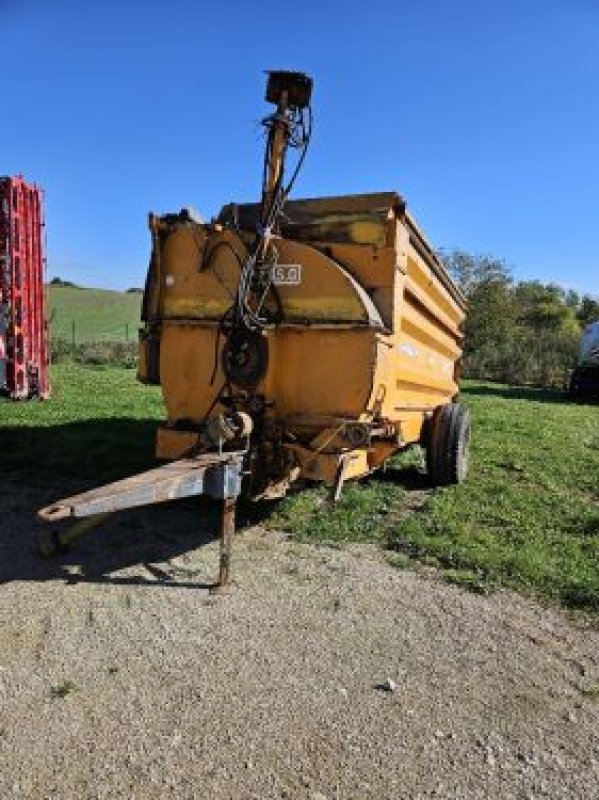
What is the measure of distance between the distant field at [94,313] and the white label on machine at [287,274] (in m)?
28.0

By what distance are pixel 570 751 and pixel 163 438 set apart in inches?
133

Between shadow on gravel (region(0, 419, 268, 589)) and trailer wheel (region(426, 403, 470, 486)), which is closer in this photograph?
shadow on gravel (region(0, 419, 268, 589))

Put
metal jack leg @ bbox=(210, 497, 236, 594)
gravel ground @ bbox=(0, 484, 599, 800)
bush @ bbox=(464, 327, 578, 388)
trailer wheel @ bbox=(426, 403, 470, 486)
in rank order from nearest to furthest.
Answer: gravel ground @ bbox=(0, 484, 599, 800), metal jack leg @ bbox=(210, 497, 236, 594), trailer wheel @ bbox=(426, 403, 470, 486), bush @ bbox=(464, 327, 578, 388)

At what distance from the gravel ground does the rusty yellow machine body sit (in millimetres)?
819

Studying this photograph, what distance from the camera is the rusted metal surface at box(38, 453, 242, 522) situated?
374cm

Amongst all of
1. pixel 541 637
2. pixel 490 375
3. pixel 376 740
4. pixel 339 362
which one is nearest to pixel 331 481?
pixel 339 362

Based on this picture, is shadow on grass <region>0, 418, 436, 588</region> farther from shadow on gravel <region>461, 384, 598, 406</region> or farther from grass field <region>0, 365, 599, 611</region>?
shadow on gravel <region>461, 384, 598, 406</region>

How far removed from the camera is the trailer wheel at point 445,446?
7590 mm

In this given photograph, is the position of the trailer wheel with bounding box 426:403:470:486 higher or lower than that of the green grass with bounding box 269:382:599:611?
higher

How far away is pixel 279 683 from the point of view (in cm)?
365

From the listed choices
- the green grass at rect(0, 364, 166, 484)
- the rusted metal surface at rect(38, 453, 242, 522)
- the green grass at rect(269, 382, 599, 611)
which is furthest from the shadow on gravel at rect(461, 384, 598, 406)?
the rusted metal surface at rect(38, 453, 242, 522)

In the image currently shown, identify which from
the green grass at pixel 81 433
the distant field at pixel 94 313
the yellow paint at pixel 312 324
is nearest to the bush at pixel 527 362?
the distant field at pixel 94 313

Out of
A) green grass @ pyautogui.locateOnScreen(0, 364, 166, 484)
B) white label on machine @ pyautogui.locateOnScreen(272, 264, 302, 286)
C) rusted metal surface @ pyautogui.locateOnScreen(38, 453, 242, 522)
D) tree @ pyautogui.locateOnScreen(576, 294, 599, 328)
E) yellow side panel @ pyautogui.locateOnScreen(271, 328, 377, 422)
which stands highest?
tree @ pyautogui.locateOnScreen(576, 294, 599, 328)

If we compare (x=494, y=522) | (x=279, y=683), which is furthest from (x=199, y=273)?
(x=494, y=522)
